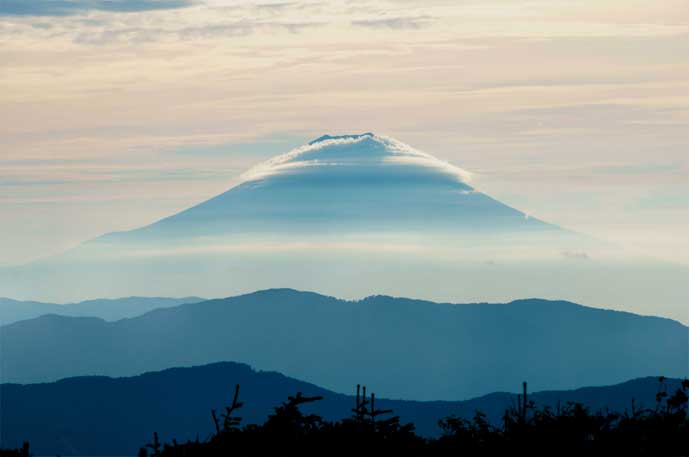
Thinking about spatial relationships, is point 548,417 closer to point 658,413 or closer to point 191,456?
point 658,413

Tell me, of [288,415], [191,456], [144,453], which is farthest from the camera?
[288,415]

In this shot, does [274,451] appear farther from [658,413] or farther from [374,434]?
[658,413]

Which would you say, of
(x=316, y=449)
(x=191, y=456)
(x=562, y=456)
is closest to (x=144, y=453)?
(x=191, y=456)

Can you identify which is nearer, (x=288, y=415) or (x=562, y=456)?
(x=562, y=456)

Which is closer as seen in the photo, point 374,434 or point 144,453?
point 144,453

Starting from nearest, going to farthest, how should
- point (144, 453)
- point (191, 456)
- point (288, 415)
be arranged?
1. point (144, 453)
2. point (191, 456)
3. point (288, 415)

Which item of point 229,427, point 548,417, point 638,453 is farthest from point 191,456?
Result: point 638,453
